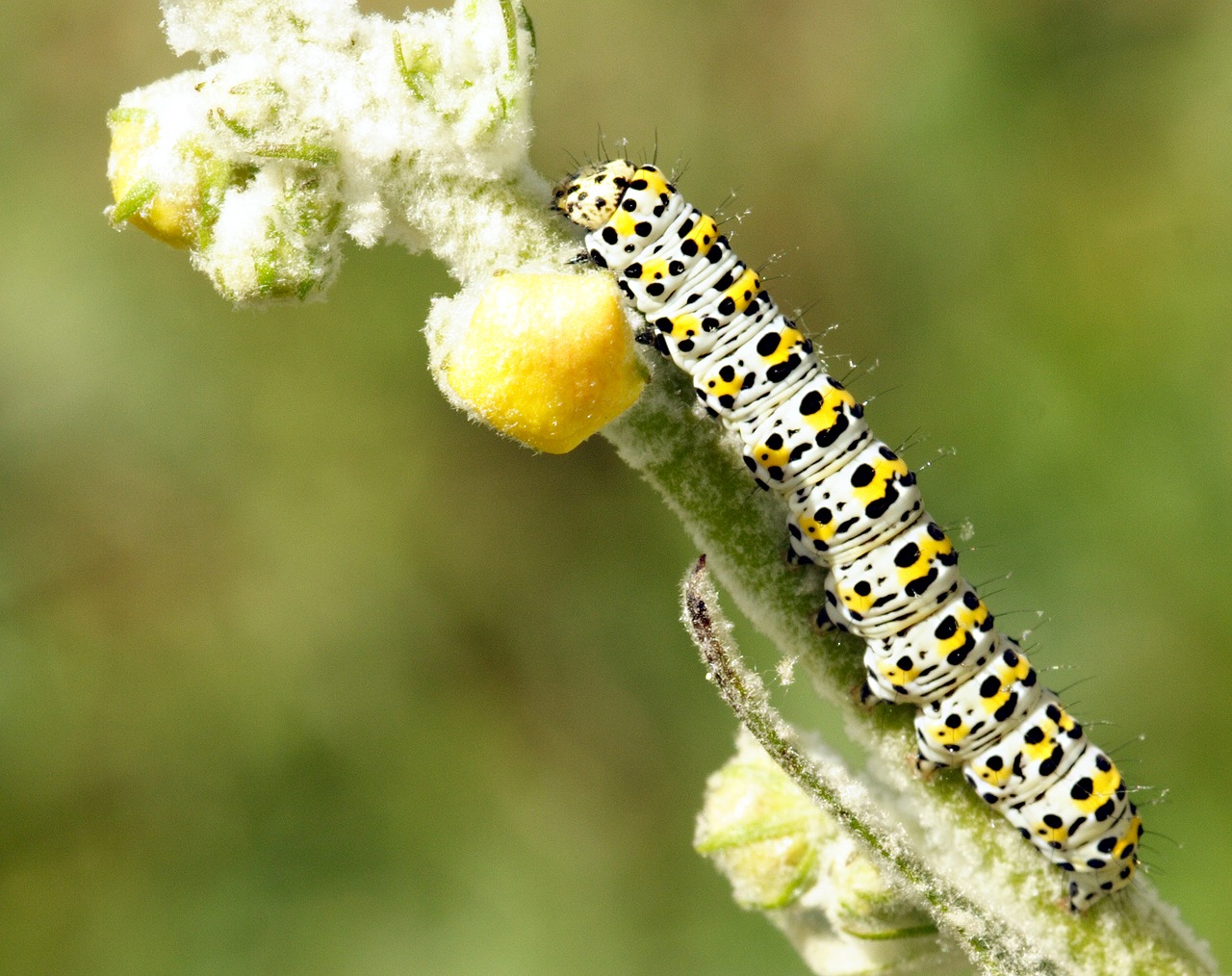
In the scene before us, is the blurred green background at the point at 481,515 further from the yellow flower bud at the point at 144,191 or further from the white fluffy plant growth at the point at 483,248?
the yellow flower bud at the point at 144,191

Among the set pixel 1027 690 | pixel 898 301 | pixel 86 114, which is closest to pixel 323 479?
pixel 86 114

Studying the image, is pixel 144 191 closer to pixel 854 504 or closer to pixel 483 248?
pixel 483 248

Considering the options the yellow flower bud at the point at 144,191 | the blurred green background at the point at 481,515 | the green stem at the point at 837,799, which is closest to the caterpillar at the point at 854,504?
the green stem at the point at 837,799

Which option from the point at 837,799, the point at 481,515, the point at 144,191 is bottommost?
the point at 837,799

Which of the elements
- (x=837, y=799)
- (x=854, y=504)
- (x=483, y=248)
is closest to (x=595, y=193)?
(x=483, y=248)

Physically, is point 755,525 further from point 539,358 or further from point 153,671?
point 153,671

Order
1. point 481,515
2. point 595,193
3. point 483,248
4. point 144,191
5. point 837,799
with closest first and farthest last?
1. point 837,799
2. point 144,191
3. point 483,248
4. point 595,193
5. point 481,515

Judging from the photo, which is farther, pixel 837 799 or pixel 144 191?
pixel 144 191
